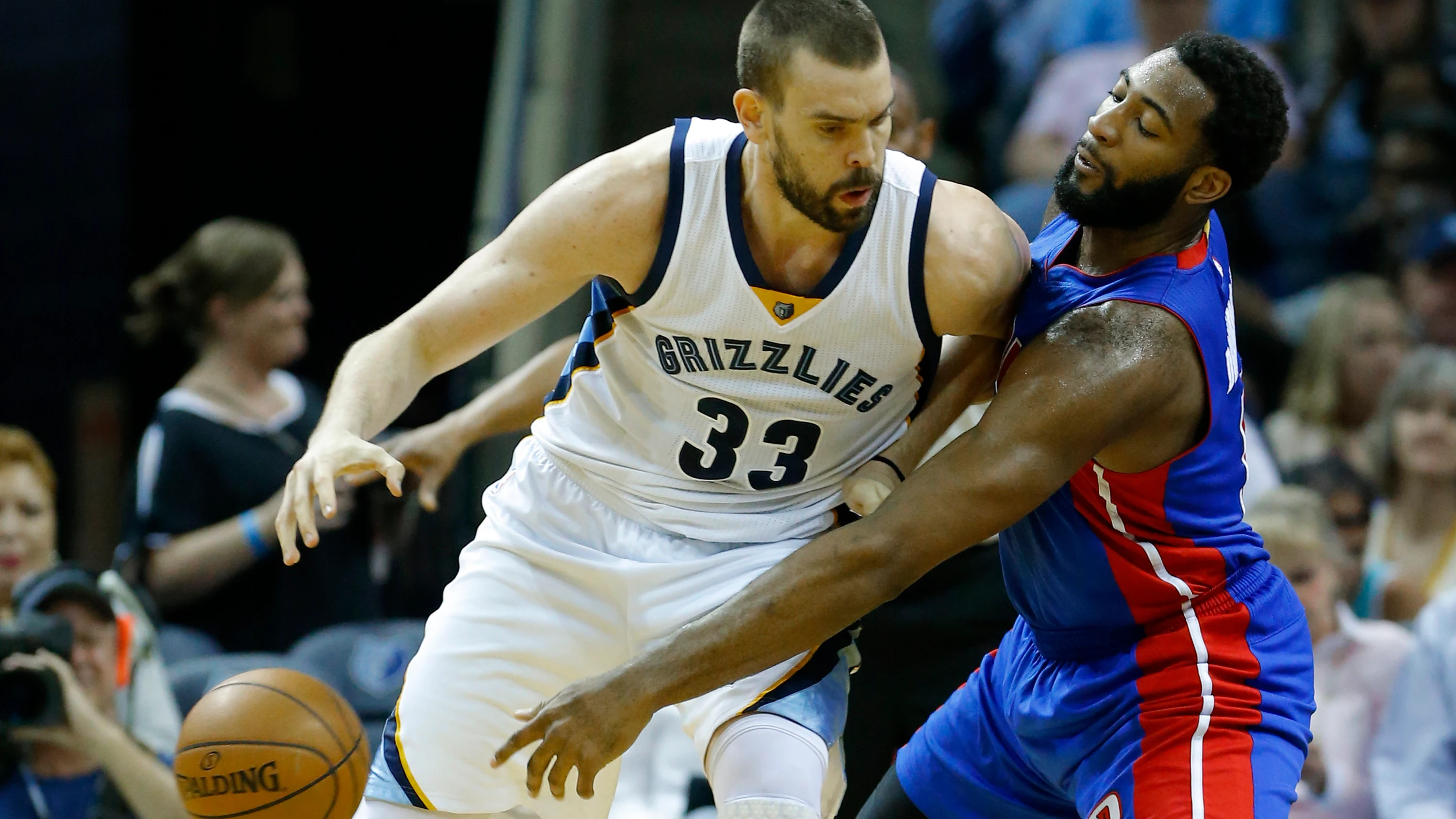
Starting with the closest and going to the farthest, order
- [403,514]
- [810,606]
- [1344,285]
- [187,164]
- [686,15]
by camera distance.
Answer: [810,606] → [403,514] → [1344,285] → [686,15] → [187,164]

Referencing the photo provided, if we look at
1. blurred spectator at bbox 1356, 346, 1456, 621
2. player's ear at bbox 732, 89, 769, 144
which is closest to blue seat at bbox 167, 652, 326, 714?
player's ear at bbox 732, 89, 769, 144

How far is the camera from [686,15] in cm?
707

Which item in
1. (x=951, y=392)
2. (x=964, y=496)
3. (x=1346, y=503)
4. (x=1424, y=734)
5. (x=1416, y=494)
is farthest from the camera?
(x=1416, y=494)

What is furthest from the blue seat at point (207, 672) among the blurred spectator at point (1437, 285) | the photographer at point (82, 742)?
the blurred spectator at point (1437, 285)

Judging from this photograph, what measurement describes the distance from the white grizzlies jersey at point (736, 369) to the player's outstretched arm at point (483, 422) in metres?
0.44

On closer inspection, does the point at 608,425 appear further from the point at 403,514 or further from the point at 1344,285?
the point at 1344,285

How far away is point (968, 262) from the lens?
9.94ft

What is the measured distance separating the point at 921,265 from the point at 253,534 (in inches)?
116

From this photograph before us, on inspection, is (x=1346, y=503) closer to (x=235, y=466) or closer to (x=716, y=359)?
(x=716, y=359)

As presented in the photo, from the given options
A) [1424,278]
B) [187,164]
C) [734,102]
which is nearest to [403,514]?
[734,102]

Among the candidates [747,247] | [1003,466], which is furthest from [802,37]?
[1003,466]

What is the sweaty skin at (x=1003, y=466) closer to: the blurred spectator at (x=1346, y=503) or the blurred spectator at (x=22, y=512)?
the blurred spectator at (x=22, y=512)

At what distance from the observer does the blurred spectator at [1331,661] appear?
4.80 m

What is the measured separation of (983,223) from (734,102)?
0.52 meters
